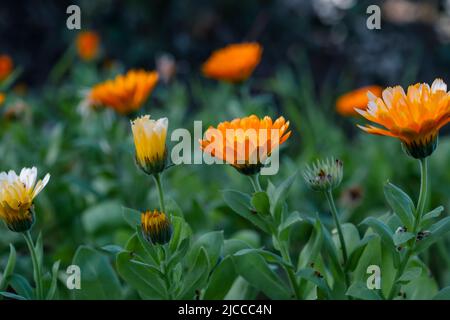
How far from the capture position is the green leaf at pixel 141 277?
3.29ft

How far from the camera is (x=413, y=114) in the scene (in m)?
0.82

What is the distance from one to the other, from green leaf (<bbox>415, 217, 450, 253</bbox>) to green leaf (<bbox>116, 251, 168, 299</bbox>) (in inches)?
14.6

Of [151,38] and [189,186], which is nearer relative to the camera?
[189,186]

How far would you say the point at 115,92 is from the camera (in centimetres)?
156

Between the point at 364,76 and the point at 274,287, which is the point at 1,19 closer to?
the point at 364,76

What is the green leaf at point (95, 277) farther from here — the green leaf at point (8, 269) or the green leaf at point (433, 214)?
the green leaf at point (433, 214)

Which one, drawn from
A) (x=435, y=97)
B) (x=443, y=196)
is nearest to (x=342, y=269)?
(x=435, y=97)

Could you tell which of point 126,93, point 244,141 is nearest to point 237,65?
point 126,93

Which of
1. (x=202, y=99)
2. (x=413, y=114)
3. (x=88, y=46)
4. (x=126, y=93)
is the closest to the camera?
(x=413, y=114)

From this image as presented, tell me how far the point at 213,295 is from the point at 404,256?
1.02 ft

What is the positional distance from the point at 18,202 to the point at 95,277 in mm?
225

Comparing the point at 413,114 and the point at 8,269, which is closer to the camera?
the point at 413,114

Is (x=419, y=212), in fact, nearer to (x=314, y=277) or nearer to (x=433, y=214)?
(x=433, y=214)

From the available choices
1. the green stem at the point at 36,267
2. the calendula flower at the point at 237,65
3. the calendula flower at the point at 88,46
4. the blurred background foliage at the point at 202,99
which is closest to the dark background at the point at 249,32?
the blurred background foliage at the point at 202,99
